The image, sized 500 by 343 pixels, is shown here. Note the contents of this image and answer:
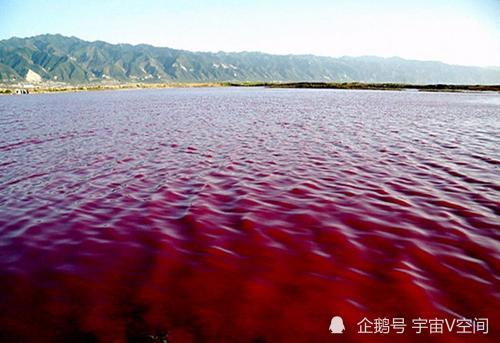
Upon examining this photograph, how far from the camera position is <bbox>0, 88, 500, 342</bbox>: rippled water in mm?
4422

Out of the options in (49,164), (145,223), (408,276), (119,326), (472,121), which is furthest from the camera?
(472,121)

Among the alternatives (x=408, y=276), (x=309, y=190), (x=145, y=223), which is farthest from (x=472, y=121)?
(x=145, y=223)

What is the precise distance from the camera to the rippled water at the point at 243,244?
14.5ft

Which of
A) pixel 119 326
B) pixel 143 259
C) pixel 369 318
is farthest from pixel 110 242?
pixel 369 318

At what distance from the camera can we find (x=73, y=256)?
238 inches

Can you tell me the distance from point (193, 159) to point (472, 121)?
2584cm

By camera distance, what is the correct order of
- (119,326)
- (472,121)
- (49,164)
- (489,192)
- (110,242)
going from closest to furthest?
(119,326) → (110,242) → (489,192) → (49,164) → (472,121)

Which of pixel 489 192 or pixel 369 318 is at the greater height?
pixel 489 192

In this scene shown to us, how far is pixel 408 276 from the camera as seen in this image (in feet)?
17.1

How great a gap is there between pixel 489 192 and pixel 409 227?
4218 mm

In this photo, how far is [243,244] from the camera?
252 inches

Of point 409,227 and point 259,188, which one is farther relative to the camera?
point 259,188

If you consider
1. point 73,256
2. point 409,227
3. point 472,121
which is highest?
point 472,121

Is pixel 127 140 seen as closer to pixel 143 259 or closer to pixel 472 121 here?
pixel 143 259
